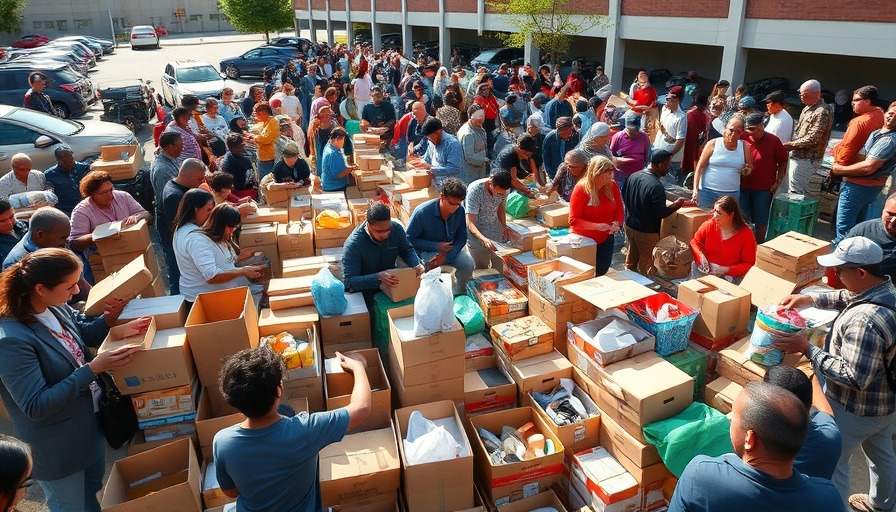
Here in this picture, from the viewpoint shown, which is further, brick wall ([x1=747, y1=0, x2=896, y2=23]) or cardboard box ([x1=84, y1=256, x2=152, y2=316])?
brick wall ([x1=747, y1=0, x2=896, y2=23])

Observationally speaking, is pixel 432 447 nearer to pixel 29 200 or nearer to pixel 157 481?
pixel 157 481

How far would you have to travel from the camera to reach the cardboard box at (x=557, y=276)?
439 cm

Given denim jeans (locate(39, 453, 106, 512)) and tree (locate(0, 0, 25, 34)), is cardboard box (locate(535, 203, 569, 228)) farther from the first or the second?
tree (locate(0, 0, 25, 34))

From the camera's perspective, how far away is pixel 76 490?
309 cm

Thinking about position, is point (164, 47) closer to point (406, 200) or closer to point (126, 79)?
point (126, 79)

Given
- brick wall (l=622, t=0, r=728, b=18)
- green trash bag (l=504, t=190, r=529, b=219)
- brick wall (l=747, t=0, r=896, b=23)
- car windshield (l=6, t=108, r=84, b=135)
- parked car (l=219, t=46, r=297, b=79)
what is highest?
brick wall (l=622, t=0, r=728, b=18)

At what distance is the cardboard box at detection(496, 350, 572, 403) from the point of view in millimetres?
4027

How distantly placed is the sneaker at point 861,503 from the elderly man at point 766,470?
222 centimetres

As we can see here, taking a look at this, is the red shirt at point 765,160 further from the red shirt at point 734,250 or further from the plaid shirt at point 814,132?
the red shirt at point 734,250

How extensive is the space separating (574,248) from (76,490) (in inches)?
159

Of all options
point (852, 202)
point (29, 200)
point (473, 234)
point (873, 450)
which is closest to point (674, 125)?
point (852, 202)

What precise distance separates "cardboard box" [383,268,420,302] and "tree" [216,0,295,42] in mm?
39670

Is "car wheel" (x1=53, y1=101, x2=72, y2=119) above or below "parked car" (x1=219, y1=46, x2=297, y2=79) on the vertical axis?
below

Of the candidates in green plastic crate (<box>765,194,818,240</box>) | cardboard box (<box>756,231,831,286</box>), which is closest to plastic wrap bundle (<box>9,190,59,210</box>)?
cardboard box (<box>756,231,831,286</box>)
